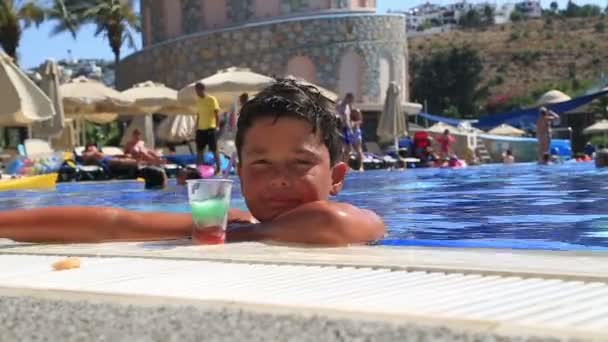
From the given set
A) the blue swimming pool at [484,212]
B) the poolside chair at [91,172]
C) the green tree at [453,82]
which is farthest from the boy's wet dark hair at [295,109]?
the green tree at [453,82]

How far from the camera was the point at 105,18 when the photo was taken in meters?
36.5

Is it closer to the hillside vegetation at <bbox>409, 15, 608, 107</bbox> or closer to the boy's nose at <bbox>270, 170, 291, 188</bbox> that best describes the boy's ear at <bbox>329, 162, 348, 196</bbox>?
the boy's nose at <bbox>270, 170, 291, 188</bbox>

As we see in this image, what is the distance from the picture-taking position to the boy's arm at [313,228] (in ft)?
8.81

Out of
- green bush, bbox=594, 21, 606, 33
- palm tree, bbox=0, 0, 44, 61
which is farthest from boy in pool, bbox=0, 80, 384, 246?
green bush, bbox=594, 21, 606, 33

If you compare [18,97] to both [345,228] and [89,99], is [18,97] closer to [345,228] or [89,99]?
[89,99]

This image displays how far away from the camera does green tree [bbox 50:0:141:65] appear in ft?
119

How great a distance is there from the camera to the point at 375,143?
27.2 metres

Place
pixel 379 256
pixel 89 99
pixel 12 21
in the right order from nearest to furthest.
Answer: pixel 379 256 < pixel 89 99 < pixel 12 21

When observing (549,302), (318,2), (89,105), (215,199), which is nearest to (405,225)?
(215,199)

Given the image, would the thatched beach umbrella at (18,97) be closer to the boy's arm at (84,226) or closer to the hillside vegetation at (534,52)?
the boy's arm at (84,226)

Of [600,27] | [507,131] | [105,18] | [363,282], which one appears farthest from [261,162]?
[600,27]

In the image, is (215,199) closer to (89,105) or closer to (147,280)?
(147,280)

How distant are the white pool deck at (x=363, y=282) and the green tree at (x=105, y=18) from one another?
113ft

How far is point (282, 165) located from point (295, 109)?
202 mm
